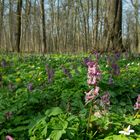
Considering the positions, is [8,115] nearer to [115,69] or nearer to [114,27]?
[115,69]

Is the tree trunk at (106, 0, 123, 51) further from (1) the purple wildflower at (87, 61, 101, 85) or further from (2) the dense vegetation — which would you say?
(1) the purple wildflower at (87, 61, 101, 85)

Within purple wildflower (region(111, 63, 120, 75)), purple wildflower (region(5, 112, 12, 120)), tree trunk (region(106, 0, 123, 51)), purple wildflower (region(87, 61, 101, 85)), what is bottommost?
purple wildflower (region(5, 112, 12, 120))

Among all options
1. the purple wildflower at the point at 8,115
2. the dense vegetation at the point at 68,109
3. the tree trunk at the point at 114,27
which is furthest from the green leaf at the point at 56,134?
the tree trunk at the point at 114,27

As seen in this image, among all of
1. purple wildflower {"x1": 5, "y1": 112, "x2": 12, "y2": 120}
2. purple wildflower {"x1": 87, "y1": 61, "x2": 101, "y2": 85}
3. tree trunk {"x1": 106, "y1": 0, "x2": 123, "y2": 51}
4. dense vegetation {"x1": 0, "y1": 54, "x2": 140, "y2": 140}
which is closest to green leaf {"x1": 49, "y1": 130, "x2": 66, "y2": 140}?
dense vegetation {"x1": 0, "y1": 54, "x2": 140, "y2": 140}

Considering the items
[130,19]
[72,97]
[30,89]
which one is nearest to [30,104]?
[30,89]

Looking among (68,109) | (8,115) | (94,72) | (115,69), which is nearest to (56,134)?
(94,72)

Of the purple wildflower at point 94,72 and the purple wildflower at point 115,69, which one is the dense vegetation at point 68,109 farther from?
the purple wildflower at point 94,72

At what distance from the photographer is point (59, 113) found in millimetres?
3033

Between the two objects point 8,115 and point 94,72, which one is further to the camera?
point 8,115

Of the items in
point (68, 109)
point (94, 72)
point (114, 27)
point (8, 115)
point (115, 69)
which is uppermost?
point (114, 27)

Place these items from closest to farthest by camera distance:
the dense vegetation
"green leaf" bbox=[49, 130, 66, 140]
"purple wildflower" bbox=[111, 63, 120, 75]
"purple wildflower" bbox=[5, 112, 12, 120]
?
"green leaf" bbox=[49, 130, 66, 140] < the dense vegetation < "purple wildflower" bbox=[5, 112, 12, 120] < "purple wildflower" bbox=[111, 63, 120, 75]

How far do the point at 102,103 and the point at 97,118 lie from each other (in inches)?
5.9

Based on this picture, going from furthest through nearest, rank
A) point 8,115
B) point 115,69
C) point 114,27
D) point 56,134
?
1. point 114,27
2. point 115,69
3. point 8,115
4. point 56,134

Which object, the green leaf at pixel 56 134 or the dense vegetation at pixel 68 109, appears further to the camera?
the dense vegetation at pixel 68 109
